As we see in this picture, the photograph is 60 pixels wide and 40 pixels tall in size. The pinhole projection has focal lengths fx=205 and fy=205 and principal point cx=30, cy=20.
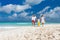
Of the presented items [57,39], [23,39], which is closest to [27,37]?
[23,39]

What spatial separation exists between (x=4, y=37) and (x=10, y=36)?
36cm

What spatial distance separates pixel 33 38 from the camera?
10.7 meters

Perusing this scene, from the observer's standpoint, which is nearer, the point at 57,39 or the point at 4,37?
the point at 57,39

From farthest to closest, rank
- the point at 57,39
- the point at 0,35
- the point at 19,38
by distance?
the point at 0,35 → the point at 19,38 → the point at 57,39

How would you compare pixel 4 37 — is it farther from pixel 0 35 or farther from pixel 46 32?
pixel 46 32

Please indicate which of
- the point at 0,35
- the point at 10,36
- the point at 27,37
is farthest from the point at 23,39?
the point at 0,35

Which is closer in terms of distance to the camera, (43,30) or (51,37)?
(51,37)

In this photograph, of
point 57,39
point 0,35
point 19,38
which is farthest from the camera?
point 0,35

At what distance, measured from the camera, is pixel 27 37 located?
10922 millimetres

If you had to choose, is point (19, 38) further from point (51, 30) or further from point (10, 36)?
point (51, 30)

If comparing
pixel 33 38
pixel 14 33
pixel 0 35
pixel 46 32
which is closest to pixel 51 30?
pixel 46 32

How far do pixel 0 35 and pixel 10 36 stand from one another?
831mm

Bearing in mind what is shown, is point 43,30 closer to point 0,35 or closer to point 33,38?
point 33,38

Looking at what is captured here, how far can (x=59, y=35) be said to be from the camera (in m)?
10.7
